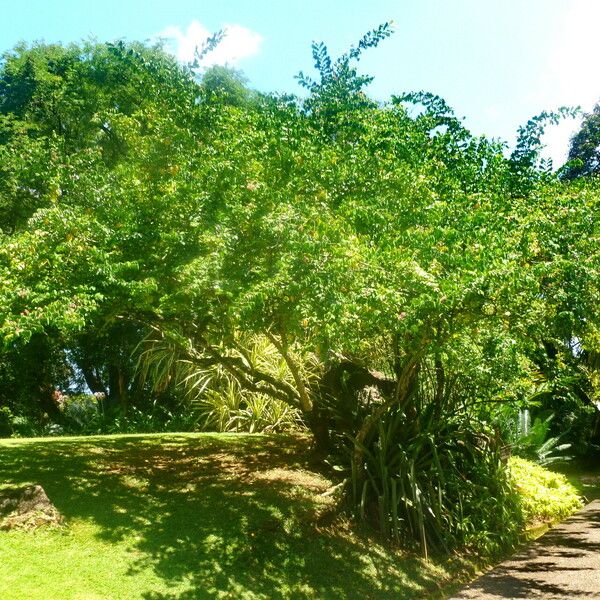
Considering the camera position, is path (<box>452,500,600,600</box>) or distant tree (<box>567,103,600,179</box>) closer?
path (<box>452,500,600,600</box>)

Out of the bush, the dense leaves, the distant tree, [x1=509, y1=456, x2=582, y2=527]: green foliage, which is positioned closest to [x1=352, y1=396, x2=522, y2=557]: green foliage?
the dense leaves

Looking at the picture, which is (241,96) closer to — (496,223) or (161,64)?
(161,64)

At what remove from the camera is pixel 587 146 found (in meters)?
18.2

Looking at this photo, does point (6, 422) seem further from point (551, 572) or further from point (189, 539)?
point (551, 572)

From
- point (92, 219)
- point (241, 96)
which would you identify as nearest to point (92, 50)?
point (241, 96)

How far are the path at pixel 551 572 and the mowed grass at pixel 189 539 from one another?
53cm

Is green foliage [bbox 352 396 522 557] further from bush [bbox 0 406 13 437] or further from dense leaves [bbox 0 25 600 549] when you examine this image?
bush [bbox 0 406 13 437]

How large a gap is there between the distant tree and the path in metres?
11.9

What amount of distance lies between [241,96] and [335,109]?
8.36 metres

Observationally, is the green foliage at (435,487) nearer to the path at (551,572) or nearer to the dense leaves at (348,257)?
the dense leaves at (348,257)

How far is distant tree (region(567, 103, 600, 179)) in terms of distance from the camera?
709 inches

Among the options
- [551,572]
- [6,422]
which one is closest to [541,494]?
[551,572]

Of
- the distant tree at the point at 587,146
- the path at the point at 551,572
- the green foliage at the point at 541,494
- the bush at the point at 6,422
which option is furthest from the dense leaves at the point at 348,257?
the distant tree at the point at 587,146

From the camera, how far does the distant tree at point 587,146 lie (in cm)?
1801
